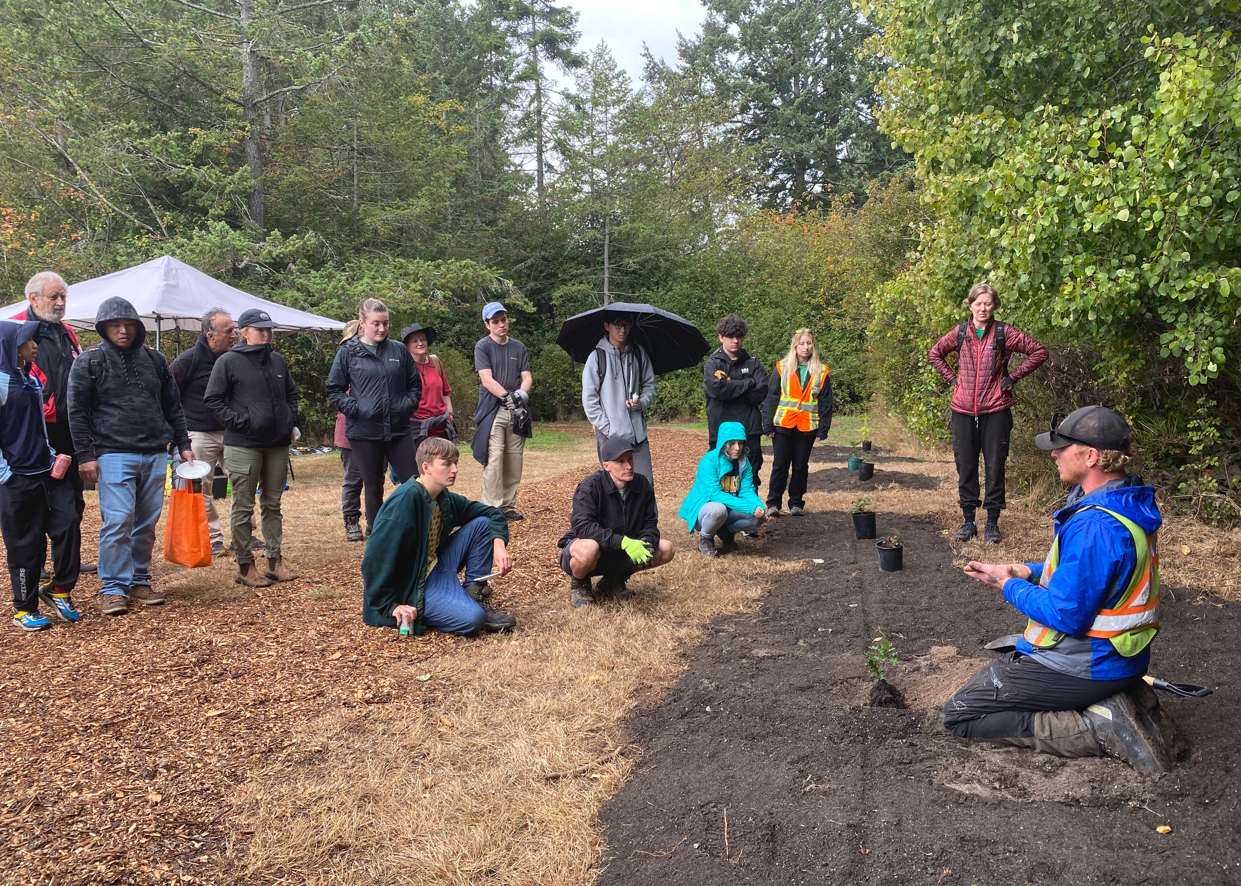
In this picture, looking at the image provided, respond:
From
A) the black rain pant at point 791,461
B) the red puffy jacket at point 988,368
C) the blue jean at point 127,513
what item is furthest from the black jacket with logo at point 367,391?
the red puffy jacket at point 988,368

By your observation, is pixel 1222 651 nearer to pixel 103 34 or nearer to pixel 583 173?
pixel 103 34

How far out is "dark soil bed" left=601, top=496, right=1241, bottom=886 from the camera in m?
2.53

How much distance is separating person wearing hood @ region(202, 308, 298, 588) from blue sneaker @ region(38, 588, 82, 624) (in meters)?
1.06

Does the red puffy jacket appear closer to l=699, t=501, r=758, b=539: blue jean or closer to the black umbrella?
l=699, t=501, r=758, b=539: blue jean

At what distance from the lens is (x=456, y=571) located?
5.09 m

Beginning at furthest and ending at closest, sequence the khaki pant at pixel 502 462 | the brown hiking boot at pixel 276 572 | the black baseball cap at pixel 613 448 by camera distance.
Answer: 1. the khaki pant at pixel 502 462
2. the brown hiking boot at pixel 276 572
3. the black baseball cap at pixel 613 448

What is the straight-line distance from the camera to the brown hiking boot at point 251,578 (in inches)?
239

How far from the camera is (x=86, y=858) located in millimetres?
2771

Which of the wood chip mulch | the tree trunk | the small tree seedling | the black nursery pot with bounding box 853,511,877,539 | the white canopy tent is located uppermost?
the tree trunk

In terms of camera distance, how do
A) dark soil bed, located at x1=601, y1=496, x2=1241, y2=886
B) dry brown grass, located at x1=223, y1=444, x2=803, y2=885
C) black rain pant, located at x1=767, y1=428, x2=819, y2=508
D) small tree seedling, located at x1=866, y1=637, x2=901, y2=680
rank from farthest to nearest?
black rain pant, located at x1=767, y1=428, x2=819, y2=508 → small tree seedling, located at x1=866, y1=637, x2=901, y2=680 → dry brown grass, located at x1=223, y1=444, x2=803, y2=885 → dark soil bed, located at x1=601, y1=496, x2=1241, y2=886

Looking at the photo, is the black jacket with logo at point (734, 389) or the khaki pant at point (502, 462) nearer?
the black jacket with logo at point (734, 389)

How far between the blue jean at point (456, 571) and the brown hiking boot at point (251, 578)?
1.79 meters

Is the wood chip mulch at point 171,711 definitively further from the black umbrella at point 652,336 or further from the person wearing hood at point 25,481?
the black umbrella at point 652,336

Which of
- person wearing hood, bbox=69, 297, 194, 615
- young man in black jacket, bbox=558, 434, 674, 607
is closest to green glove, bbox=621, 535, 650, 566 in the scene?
young man in black jacket, bbox=558, 434, 674, 607
